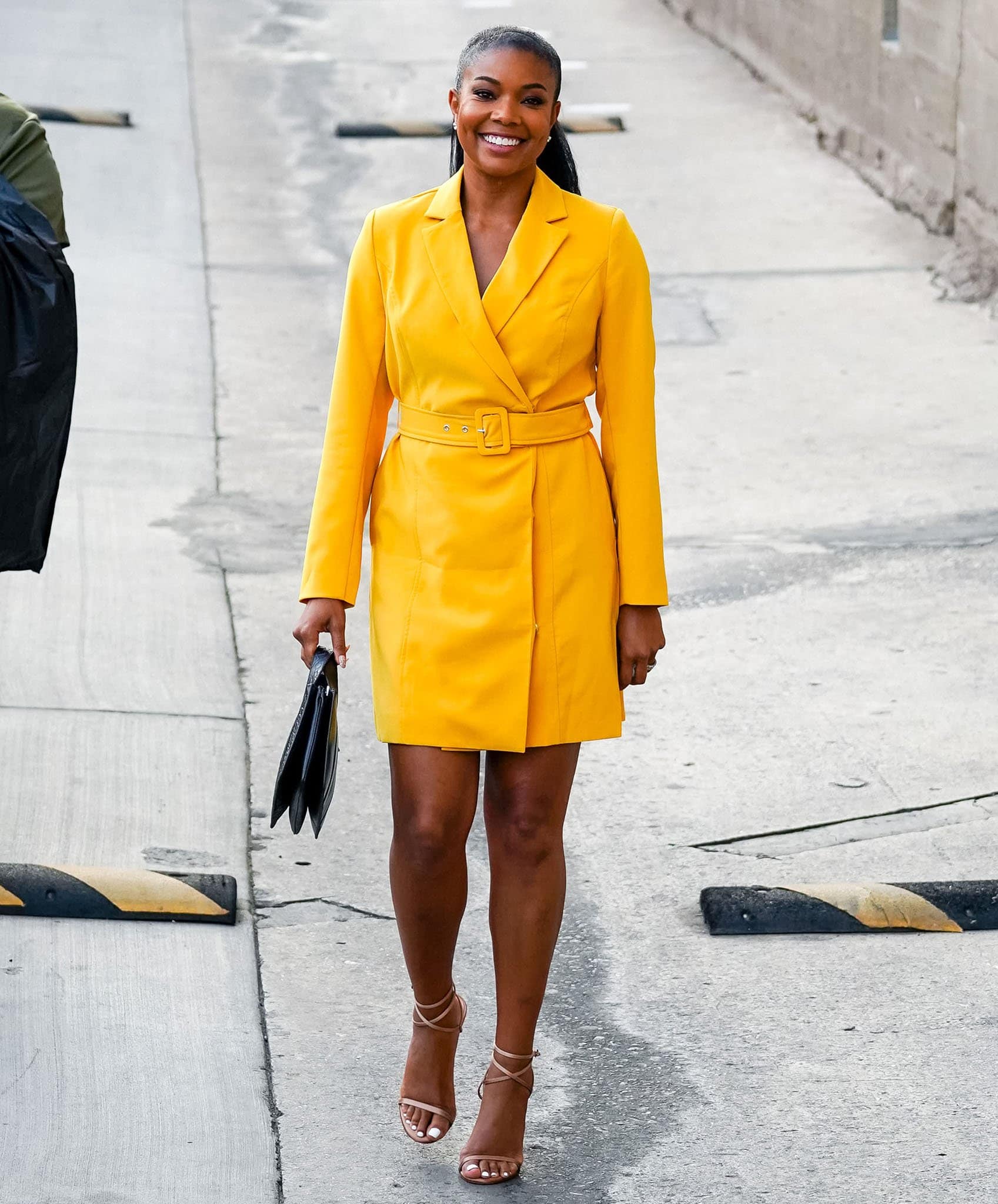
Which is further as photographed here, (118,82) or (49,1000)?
(118,82)

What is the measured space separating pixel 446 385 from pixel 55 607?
3219 millimetres

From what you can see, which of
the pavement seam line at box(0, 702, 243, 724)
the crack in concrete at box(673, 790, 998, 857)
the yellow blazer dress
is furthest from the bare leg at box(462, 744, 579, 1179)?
the pavement seam line at box(0, 702, 243, 724)

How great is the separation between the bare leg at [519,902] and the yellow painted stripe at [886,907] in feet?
3.71

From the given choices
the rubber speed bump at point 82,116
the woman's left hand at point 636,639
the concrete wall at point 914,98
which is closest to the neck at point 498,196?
the woman's left hand at point 636,639

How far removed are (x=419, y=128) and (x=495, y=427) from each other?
1039 cm

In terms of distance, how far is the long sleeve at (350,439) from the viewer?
351cm

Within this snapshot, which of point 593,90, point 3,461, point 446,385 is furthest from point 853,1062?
point 593,90

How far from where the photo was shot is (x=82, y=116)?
519 inches

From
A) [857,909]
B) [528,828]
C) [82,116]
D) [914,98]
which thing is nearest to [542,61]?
[528,828]

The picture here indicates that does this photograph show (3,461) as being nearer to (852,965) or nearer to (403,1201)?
(403,1201)

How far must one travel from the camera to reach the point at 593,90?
15055 mm

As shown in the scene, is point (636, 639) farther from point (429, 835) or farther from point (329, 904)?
point (329, 904)

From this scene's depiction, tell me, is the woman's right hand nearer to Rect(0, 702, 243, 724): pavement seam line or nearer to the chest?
the chest

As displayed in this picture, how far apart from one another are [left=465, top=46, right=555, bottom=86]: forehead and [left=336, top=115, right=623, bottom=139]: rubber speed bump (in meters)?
10.1
